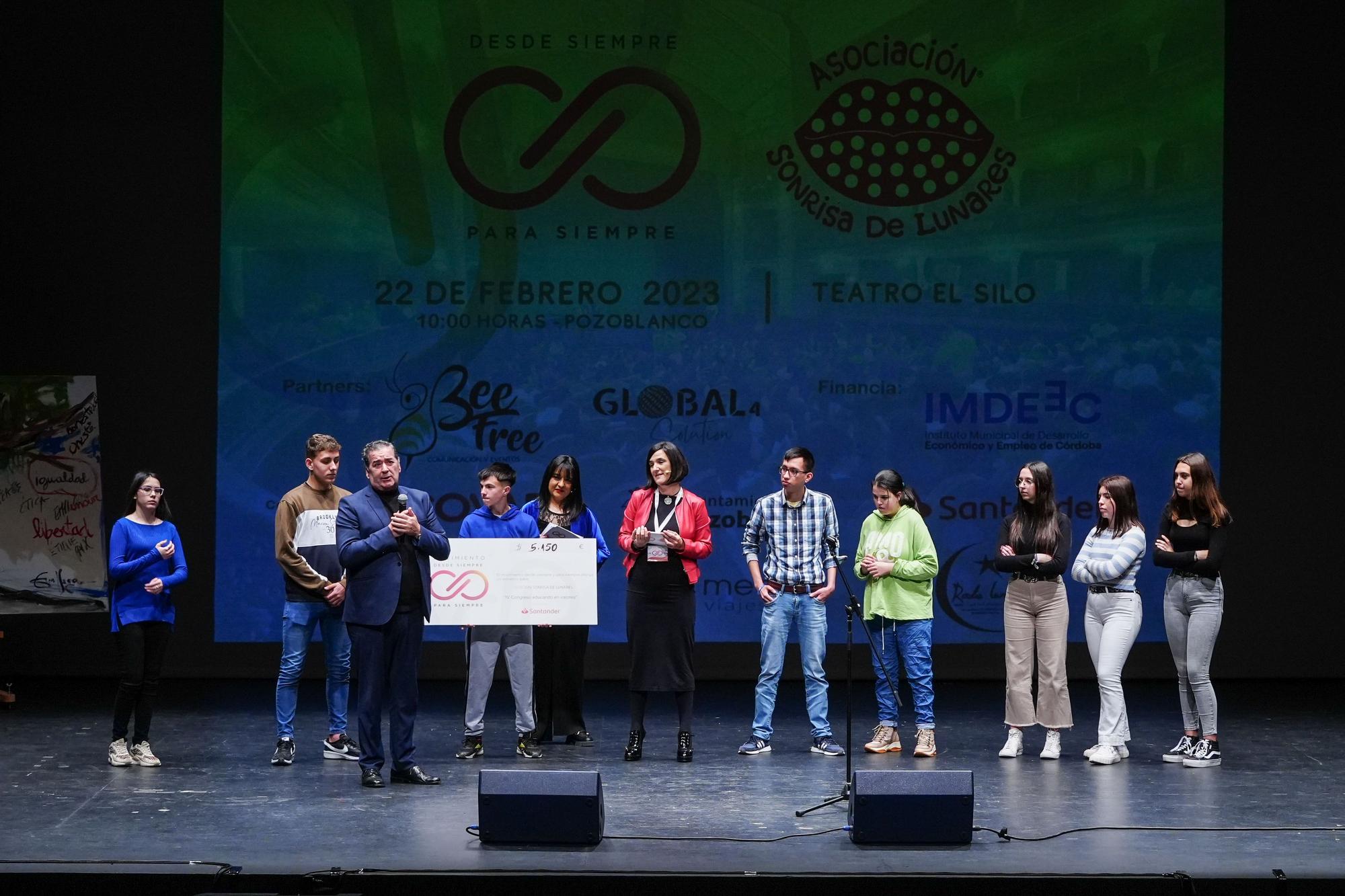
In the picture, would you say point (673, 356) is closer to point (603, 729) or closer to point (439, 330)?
point (439, 330)

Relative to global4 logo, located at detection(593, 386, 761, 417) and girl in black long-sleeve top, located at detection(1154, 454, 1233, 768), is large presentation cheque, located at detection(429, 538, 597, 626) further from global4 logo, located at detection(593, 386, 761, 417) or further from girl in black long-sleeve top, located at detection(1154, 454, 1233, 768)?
girl in black long-sleeve top, located at detection(1154, 454, 1233, 768)

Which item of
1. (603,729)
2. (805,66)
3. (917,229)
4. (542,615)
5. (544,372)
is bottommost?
(603,729)

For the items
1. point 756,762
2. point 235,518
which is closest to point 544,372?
point 235,518

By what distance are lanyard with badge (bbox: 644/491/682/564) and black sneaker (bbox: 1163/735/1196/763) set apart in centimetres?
277

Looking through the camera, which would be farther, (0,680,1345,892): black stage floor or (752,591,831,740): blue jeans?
(752,591,831,740): blue jeans

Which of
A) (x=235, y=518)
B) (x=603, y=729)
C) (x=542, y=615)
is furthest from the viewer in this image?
(x=235, y=518)

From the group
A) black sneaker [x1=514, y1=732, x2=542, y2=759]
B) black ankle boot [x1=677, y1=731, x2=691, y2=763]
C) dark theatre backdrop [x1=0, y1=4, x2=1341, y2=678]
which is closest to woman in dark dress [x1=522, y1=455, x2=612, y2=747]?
black sneaker [x1=514, y1=732, x2=542, y2=759]

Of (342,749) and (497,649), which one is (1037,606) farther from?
(342,749)

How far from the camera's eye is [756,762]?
23.0 feet

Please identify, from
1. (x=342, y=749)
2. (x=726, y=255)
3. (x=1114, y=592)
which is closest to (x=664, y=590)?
(x=342, y=749)

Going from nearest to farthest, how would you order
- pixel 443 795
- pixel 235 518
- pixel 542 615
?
pixel 443 795 < pixel 542 615 < pixel 235 518

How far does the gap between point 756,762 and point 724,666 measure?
290 centimetres

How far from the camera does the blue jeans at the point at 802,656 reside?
726 cm

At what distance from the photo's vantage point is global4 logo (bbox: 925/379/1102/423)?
986cm
